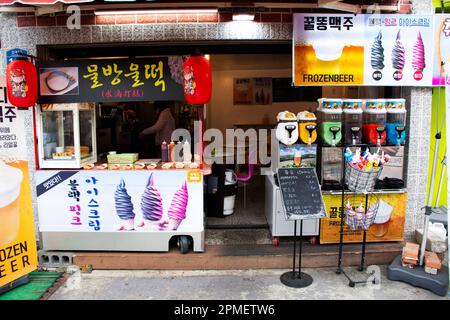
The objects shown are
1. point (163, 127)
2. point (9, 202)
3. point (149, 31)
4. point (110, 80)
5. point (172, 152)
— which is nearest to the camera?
point (9, 202)

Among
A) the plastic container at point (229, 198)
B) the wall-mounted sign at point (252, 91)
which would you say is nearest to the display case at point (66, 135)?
the plastic container at point (229, 198)

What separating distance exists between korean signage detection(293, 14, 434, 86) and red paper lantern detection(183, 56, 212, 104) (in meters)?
1.49

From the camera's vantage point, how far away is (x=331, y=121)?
6.02m

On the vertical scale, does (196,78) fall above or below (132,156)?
above

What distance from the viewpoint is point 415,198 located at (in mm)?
6340

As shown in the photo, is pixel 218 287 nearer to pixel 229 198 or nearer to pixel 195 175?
pixel 195 175

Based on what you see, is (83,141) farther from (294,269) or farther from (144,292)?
(294,269)

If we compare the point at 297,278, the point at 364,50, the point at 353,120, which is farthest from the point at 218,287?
the point at 364,50

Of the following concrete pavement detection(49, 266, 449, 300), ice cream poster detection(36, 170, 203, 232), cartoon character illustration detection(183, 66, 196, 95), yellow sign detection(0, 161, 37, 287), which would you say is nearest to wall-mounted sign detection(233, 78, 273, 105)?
ice cream poster detection(36, 170, 203, 232)

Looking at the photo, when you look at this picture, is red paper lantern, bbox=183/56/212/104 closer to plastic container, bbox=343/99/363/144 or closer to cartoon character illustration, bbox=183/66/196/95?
cartoon character illustration, bbox=183/66/196/95

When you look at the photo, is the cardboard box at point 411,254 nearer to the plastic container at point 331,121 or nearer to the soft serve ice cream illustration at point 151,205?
the plastic container at point 331,121

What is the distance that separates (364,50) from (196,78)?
2.75 metres

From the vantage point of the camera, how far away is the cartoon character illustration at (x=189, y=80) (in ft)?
17.4
